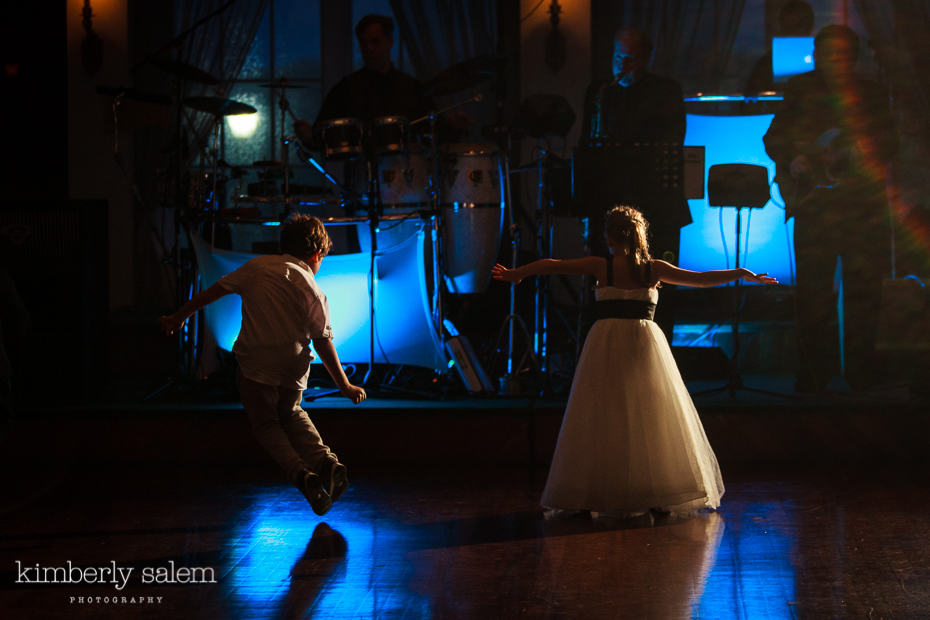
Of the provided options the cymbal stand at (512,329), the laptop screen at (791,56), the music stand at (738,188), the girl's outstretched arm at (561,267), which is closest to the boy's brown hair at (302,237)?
the girl's outstretched arm at (561,267)

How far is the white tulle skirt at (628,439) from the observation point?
396cm

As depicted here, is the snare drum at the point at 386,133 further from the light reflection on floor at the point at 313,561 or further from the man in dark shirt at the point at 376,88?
the light reflection on floor at the point at 313,561

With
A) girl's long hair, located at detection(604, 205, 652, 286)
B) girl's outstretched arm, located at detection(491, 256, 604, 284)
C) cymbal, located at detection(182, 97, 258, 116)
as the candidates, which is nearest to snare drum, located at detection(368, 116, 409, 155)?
cymbal, located at detection(182, 97, 258, 116)

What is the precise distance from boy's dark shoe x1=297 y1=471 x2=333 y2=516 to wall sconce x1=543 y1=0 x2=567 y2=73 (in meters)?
5.37

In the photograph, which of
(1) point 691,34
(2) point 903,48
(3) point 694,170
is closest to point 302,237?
(3) point 694,170

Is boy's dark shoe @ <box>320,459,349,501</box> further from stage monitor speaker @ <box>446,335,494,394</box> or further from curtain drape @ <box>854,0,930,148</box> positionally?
curtain drape @ <box>854,0,930,148</box>

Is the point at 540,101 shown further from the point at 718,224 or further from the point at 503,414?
the point at 718,224

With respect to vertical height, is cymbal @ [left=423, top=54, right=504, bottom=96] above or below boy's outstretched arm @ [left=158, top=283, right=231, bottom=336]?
above

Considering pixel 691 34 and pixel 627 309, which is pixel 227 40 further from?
pixel 627 309

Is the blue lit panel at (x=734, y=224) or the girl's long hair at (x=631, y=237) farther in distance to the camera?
the blue lit panel at (x=734, y=224)

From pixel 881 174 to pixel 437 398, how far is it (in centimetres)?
288

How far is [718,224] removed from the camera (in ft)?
26.4

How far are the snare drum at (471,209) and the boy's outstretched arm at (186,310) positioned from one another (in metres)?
2.38

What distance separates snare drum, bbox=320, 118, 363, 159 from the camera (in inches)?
216
